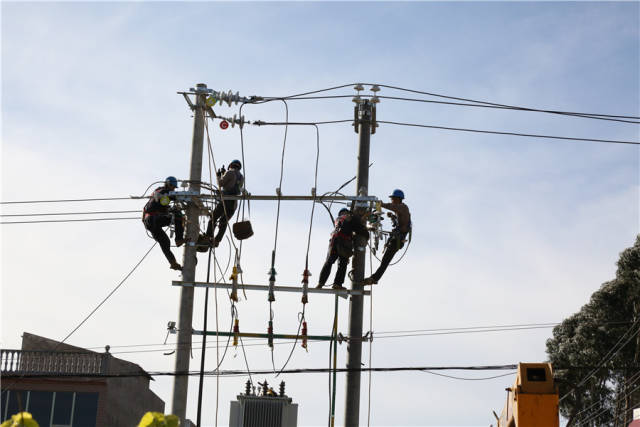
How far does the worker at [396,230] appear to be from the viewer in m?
15.7

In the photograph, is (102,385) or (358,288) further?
(102,385)

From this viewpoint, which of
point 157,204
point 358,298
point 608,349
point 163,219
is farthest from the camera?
point 608,349

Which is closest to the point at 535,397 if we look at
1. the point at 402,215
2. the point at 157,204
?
the point at 402,215

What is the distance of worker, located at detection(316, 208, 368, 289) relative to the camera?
49.7ft

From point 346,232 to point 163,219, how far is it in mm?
3289

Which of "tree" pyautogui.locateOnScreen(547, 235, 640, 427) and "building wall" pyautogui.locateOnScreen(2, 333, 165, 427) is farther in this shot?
"tree" pyautogui.locateOnScreen(547, 235, 640, 427)

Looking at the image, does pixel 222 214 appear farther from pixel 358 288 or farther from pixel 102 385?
pixel 102 385

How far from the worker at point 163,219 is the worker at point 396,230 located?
357 cm

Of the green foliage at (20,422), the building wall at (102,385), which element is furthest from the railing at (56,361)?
the green foliage at (20,422)

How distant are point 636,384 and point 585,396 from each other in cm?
220

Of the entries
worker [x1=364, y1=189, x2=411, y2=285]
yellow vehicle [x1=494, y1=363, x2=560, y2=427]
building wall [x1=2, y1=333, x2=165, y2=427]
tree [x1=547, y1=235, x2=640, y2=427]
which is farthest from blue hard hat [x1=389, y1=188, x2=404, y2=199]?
tree [x1=547, y1=235, x2=640, y2=427]

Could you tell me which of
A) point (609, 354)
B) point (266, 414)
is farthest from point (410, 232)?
point (609, 354)

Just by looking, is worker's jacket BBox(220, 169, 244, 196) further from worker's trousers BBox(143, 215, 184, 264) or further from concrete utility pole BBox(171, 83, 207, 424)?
worker's trousers BBox(143, 215, 184, 264)

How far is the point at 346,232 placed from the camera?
50.2ft
